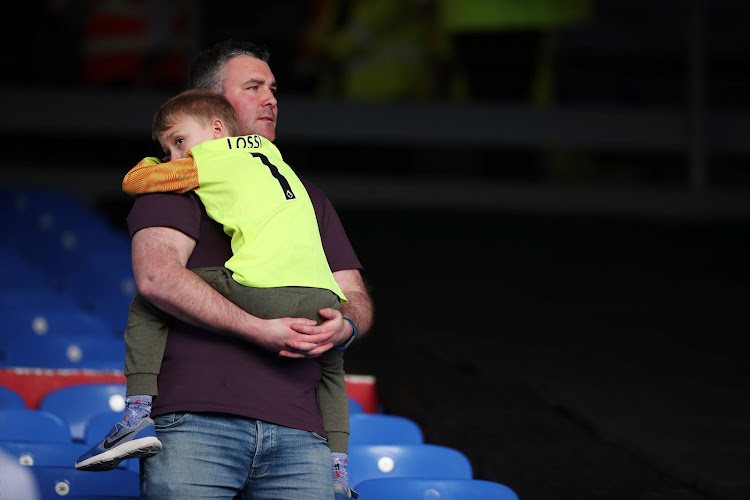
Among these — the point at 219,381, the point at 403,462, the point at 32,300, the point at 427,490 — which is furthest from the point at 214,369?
the point at 32,300

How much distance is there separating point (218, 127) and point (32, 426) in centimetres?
107

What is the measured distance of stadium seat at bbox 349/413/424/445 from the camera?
2.74m

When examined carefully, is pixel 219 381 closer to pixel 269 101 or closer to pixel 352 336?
pixel 352 336

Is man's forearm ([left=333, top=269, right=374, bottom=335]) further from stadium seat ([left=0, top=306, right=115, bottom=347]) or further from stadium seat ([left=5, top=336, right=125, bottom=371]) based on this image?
stadium seat ([left=0, top=306, right=115, bottom=347])

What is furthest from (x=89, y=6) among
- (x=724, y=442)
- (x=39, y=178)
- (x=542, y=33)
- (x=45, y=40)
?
(x=724, y=442)

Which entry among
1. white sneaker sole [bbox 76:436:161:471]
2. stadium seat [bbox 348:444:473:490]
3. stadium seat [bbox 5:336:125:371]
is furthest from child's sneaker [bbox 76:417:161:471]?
stadium seat [bbox 5:336:125:371]

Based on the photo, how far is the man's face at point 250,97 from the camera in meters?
1.98

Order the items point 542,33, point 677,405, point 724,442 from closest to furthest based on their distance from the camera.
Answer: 1. point 724,442
2. point 677,405
3. point 542,33

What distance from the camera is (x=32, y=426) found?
8.27 ft

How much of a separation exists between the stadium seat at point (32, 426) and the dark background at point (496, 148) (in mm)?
2879

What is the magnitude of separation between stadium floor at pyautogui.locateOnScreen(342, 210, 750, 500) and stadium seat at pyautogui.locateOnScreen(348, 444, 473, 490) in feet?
1.24

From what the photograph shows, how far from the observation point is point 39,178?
28.9 feet

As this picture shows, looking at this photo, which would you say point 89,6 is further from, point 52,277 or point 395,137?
point 52,277

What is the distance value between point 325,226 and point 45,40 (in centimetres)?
808
